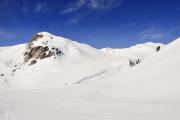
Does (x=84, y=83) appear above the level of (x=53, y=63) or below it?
below

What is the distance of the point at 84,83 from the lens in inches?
1494

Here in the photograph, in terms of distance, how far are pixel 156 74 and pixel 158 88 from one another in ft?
17.4

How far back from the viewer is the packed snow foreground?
17797mm

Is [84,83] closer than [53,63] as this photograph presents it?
Yes

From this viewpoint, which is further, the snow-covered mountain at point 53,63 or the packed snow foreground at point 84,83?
the snow-covered mountain at point 53,63

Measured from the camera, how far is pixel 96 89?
104 ft

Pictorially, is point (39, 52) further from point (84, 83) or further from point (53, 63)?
point (84, 83)

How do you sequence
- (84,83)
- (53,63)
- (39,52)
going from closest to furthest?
(84,83), (53,63), (39,52)

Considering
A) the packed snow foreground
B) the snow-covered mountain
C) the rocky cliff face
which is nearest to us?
the packed snow foreground

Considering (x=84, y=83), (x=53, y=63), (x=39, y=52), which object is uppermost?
(x=39, y=52)

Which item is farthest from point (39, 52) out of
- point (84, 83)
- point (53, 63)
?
point (84, 83)

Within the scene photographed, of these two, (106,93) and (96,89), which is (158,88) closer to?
(106,93)

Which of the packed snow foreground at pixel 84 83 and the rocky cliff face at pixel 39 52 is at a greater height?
the rocky cliff face at pixel 39 52

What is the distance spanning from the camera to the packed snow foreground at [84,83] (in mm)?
17797
